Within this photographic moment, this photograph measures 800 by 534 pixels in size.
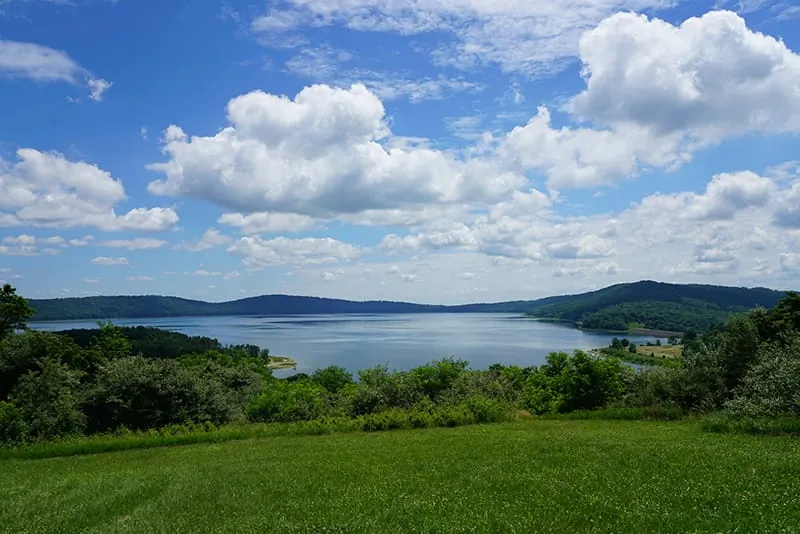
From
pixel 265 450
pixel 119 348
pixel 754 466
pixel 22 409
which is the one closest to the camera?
pixel 754 466

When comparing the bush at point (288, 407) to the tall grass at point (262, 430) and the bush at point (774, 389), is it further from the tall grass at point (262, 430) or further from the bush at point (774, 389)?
the bush at point (774, 389)

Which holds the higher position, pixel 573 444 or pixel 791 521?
pixel 791 521

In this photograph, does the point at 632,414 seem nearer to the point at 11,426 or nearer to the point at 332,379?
the point at 11,426

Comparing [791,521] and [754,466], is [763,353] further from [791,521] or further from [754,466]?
[791,521]

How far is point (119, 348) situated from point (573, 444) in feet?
203

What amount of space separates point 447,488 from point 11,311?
42122 millimetres

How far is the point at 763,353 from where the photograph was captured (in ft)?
68.8

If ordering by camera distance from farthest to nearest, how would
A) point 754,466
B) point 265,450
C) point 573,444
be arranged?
point 265,450
point 573,444
point 754,466

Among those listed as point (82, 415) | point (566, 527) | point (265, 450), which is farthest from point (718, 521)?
point (82, 415)

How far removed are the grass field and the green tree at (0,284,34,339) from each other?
28393mm

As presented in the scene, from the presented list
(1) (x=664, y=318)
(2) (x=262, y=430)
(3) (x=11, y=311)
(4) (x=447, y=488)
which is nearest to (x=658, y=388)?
(2) (x=262, y=430)

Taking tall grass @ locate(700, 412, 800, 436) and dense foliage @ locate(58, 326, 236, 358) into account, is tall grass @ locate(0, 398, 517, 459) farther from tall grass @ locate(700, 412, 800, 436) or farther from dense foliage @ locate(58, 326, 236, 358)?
dense foliage @ locate(58, 326, 236, 358)

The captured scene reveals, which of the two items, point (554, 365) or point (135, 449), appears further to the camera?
point (554, 365)

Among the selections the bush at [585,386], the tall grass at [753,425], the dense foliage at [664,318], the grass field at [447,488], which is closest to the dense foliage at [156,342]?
the bush at [585,386]
